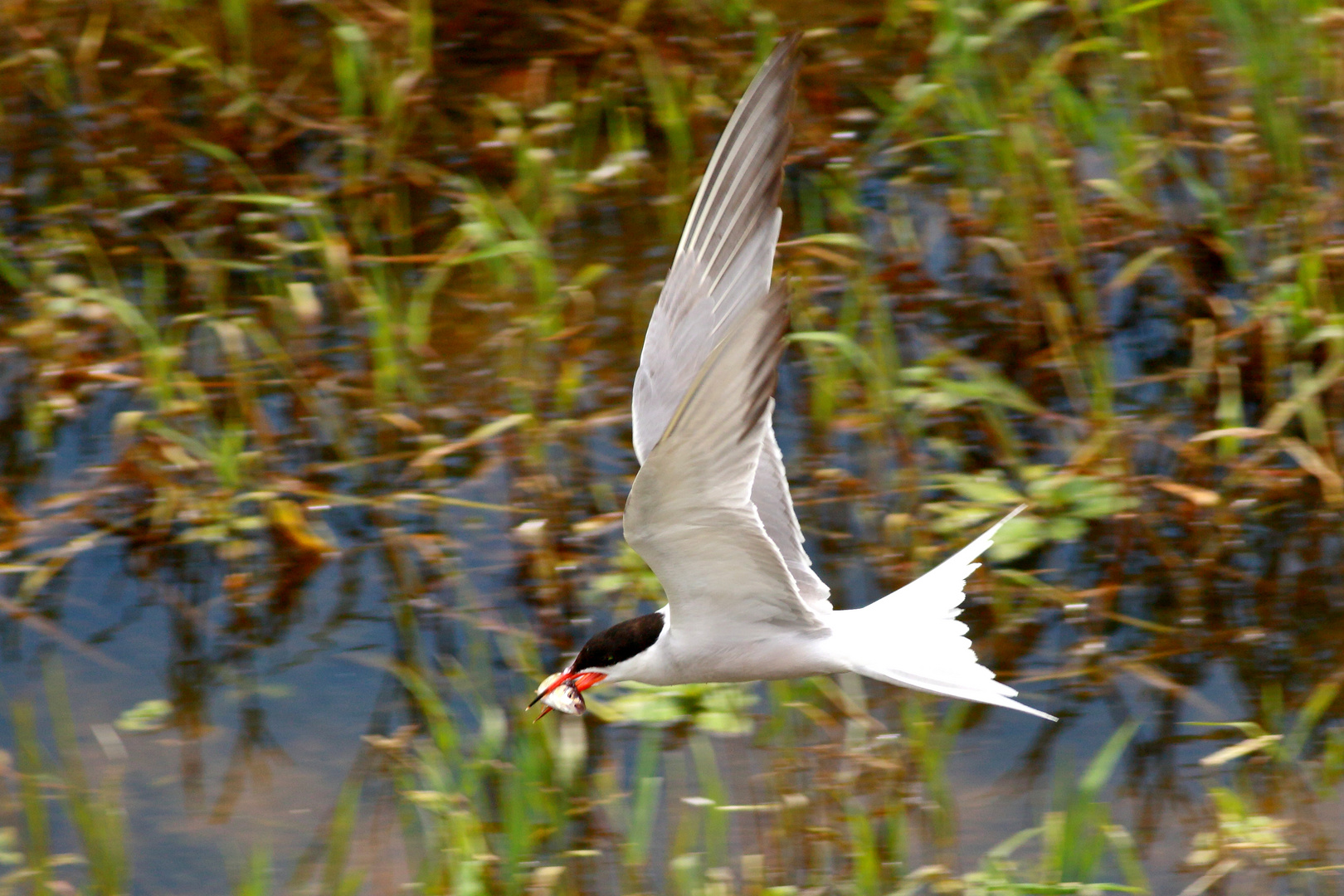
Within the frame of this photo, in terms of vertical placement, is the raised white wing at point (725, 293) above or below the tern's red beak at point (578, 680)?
above

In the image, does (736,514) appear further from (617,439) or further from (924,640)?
(617,439)

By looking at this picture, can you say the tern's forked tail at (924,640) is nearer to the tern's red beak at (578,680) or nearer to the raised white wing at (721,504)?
the raised white wing at (721,504)

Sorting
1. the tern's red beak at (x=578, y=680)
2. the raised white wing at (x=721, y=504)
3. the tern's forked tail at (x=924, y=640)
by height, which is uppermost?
the raised white wing at (x=721, y=504)

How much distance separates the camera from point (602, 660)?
11.4ft

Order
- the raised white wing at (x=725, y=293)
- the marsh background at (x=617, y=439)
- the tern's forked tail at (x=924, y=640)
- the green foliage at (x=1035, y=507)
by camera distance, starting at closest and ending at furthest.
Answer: the tern's forked tail at (x=924, y=640)
the raised white wing at (x=725, y=293)
the marsh background at (x=617, y=439)
the green foliage at (x=1035, y=507)

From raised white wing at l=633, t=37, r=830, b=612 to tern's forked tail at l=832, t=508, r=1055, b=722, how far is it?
0.13 meters

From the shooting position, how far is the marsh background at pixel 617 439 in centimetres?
383

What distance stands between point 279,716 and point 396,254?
176 centimetres

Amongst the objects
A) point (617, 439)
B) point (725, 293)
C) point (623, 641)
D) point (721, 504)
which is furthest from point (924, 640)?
point (617, 439)

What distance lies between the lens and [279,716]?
4.22 meters

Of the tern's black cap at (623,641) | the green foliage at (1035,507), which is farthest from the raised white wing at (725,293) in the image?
the green foliage at (1035,507)

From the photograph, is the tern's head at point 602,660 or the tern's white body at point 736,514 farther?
the tern's head at point 602,660

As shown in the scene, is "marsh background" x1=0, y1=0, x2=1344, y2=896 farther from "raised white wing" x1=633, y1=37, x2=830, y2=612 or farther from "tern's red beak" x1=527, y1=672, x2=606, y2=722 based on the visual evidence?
"raised white wing" x1=633, y1=37, x2=830, y2=612

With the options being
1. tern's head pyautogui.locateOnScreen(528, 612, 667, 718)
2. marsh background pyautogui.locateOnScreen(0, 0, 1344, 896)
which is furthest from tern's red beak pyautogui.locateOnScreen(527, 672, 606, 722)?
marsh background pyautogui.locateOnScreen(0, 0, 1344, 896)
